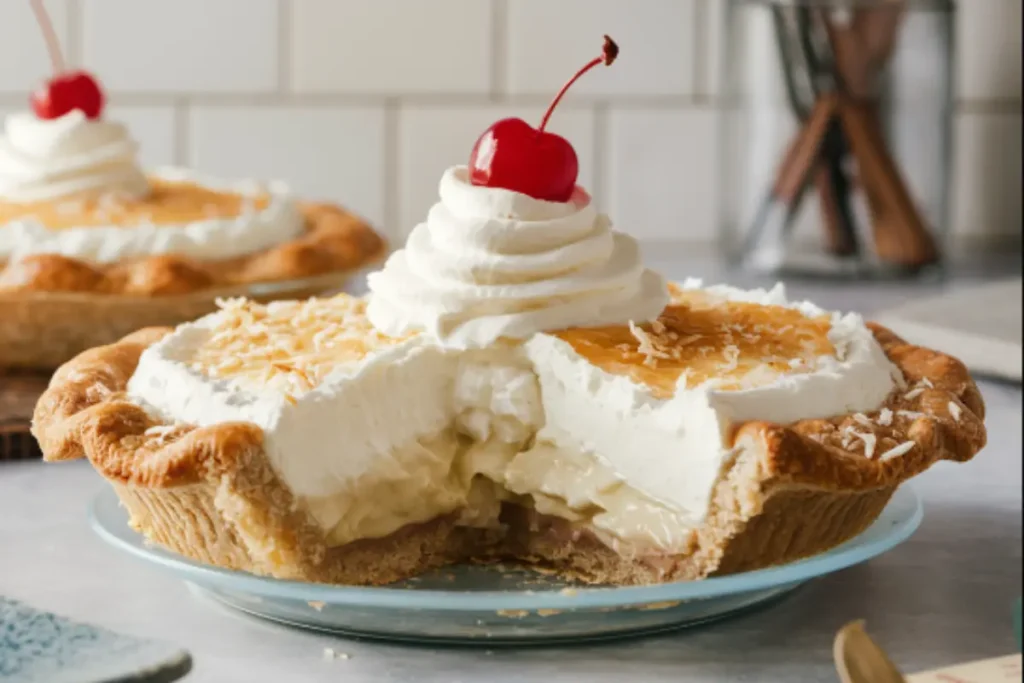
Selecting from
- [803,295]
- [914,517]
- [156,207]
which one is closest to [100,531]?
[914,517]

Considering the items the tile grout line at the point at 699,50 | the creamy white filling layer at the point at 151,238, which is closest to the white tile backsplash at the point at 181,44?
the tile grout line at the point at 699,50

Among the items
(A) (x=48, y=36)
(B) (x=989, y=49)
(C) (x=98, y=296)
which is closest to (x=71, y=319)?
(C) (x=98, y=296)

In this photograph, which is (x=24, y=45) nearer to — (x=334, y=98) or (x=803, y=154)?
(x=334, y=98)

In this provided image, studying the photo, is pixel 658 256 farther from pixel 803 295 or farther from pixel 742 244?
pixel 803 295

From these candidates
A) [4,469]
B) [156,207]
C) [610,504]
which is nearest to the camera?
[610,504]

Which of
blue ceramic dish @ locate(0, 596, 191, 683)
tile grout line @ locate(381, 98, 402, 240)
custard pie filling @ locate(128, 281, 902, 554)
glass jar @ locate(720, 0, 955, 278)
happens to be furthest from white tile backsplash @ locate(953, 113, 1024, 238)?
blue ceramic dish @ locate(0, 596, 191, 683)

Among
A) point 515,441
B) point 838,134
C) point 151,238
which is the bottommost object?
point 515,441
